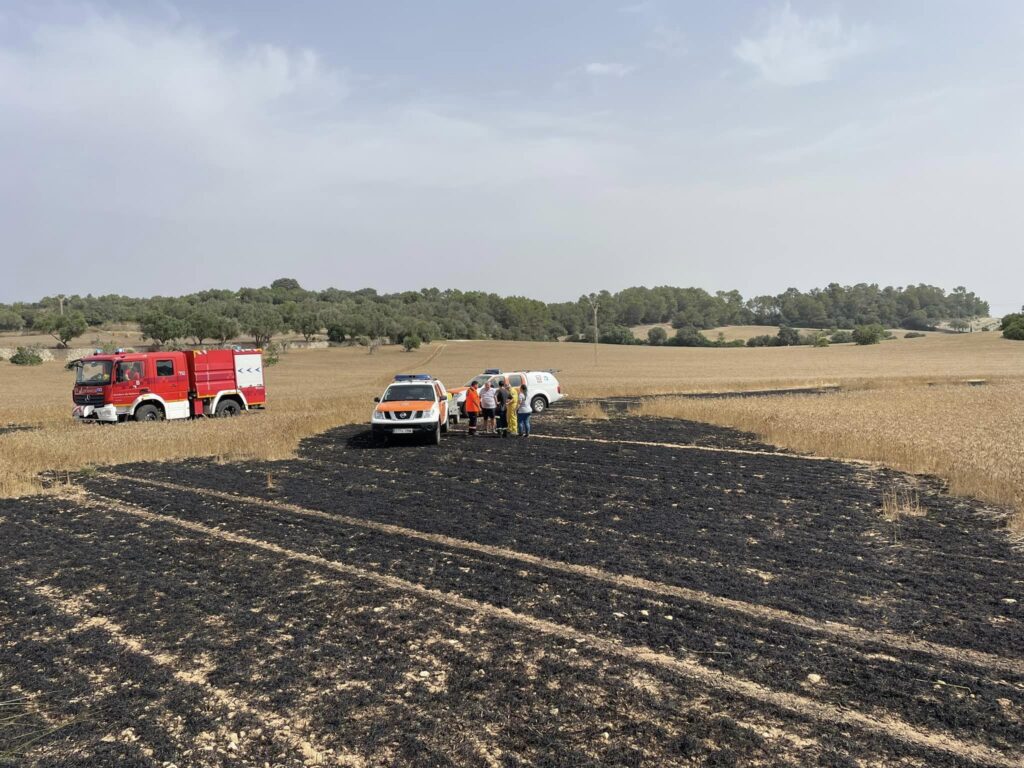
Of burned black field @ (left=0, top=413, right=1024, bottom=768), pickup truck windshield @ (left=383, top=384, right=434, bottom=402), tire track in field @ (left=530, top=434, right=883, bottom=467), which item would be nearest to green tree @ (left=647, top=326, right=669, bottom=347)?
tire track in field @ (left=530, top=434, right=883, bottom=467)

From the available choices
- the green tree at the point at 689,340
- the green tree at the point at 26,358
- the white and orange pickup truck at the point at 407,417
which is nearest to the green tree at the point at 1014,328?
the green tree at the point at 689,340

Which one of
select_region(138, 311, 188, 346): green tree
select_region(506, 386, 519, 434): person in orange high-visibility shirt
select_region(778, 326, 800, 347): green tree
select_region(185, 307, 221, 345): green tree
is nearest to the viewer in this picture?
select_region(506, 386, 519, 434): person in orange high-visibility shirt

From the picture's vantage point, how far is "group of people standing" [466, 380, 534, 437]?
19875mm

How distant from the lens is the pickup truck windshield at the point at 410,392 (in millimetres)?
19547

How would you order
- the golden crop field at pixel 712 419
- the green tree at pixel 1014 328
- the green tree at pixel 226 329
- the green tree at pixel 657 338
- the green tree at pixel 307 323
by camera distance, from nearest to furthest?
the golden crop field at pixel 712 419 → the green tree at pixel 1014 328 → the green tree at pixel 226 329 → the green tree at pixel 307 323 → the green tree at pixel 657 338

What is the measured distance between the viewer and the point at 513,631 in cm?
610

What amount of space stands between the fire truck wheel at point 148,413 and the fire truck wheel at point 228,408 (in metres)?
2.17

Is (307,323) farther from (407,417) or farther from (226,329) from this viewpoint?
(407,417)

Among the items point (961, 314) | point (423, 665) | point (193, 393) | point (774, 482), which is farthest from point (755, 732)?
point (961, 314)

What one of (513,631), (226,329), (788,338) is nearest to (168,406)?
(513,631)

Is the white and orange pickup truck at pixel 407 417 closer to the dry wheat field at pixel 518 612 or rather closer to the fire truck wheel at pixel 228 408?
the dry wheat field at pixel 518 612

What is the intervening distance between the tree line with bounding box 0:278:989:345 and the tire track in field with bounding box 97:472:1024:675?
8051 cm

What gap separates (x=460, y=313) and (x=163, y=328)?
58.0 metres

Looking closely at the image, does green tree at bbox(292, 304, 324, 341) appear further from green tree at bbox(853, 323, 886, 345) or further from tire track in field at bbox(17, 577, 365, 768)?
tire track in field at bbox(17, 577, 365, 768)
